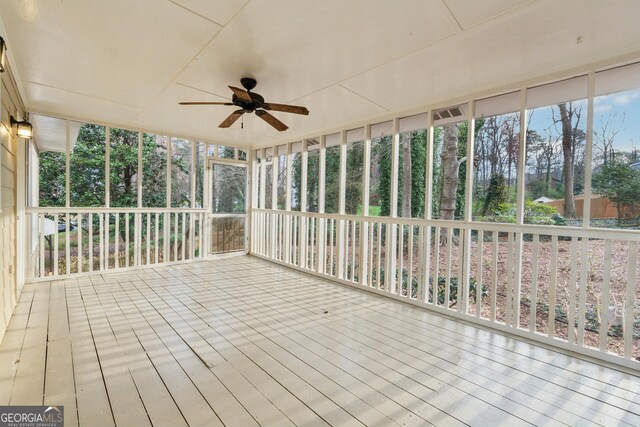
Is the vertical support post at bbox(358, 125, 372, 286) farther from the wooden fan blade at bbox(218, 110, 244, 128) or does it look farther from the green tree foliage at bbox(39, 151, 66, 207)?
the green tree foliage at bbox(39, 151, 66, 207)

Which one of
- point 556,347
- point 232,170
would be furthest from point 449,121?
point 232,170

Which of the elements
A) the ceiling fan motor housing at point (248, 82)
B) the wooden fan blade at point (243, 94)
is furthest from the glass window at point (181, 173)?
the wooden fan blade at point (243, 94)

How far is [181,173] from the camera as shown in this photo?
5.46 m

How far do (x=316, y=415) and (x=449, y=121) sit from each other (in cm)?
323

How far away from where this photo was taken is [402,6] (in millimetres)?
1792

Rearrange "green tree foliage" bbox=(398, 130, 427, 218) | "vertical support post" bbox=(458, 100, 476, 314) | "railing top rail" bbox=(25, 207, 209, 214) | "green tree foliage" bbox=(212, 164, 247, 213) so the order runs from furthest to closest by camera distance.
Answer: "green tree foliage" bbox=(212, 164, 247, 213) < "green tree foliage" bbox=(398, 130, 427, 218) < "railing top rail" bbox=(25, 207, 209, 214) < "vertical support post" bbox=(458, 100, 476, 314)

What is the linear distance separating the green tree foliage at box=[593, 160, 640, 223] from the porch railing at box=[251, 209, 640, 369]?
1.11 ft

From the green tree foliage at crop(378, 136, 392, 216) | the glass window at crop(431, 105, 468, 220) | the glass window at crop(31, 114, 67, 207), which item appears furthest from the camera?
the glass window at crop(31, 114, 67, 207)

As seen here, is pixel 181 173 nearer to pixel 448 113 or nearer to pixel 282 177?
pixel 282 177

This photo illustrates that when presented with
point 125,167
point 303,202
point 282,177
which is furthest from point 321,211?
point 125,167

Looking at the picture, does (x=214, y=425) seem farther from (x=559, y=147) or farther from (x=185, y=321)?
(x=559, y=147)

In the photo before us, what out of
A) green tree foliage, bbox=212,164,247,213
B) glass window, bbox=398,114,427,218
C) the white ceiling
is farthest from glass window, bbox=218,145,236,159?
glass window, bbox=398,114,427,218

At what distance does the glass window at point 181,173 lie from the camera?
17.7 ft

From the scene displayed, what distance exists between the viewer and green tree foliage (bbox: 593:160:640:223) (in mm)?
2367
